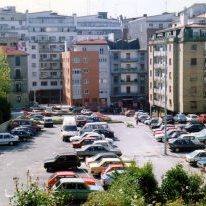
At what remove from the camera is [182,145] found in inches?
1747

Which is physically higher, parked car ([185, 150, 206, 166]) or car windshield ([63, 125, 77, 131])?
car windshield ([63, 125, 77, 131])

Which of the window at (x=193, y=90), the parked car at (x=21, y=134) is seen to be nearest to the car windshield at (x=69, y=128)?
the parked car at (x=21, y=134)

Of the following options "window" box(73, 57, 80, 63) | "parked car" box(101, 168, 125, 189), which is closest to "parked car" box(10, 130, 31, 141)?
"parked car" box(101, 168, 125, 189)

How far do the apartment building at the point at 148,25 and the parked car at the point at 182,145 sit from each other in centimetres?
5329

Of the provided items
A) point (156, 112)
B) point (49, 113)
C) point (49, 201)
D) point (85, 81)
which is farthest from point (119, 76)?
point (49, 201)

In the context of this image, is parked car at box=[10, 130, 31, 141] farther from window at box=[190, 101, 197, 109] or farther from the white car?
window at box=[190, 101, 197, 109]

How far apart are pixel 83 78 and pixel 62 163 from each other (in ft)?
182

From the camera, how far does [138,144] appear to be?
49.3 m

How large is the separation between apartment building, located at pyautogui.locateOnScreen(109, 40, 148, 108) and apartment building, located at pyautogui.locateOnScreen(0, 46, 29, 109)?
15800mm

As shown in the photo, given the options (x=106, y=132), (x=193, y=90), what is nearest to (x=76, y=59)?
(x=193, y=90)

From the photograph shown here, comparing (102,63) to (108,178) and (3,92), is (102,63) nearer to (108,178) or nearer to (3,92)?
(3,92)

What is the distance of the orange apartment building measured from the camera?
90062 millimetres

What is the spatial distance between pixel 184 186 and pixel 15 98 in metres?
68.3

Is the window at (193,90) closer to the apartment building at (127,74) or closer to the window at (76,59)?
the apartment building at (127,74)
